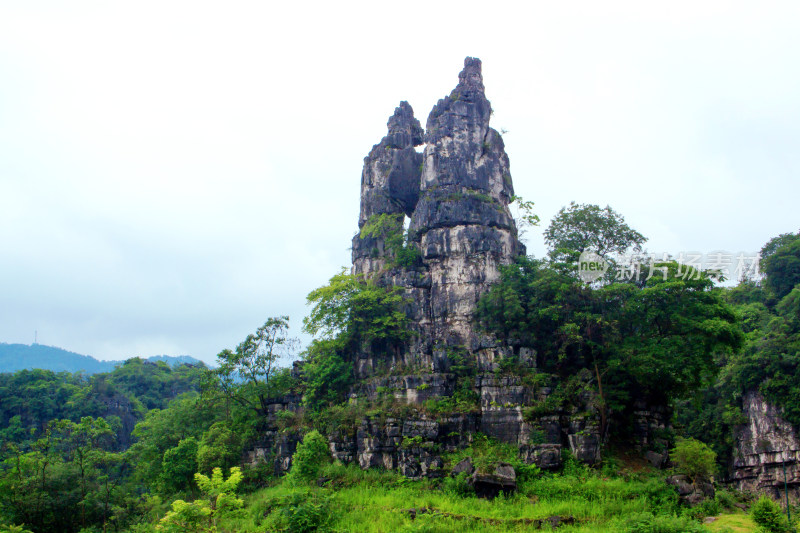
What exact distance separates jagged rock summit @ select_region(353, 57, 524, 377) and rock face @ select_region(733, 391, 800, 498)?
16723 millimetres

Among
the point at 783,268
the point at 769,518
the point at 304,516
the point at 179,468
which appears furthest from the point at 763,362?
the point at 179,468

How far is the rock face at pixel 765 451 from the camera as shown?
31.0 metres

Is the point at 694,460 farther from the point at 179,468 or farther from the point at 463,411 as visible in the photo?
the point at 179,468

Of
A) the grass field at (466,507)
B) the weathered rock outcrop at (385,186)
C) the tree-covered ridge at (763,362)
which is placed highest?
the weathered rock outcrop at (385,186)

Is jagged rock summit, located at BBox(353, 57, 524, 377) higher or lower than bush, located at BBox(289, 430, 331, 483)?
higher

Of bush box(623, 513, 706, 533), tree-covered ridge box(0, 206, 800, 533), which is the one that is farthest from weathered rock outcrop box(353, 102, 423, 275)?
bush box(623, 513, 706, 533)

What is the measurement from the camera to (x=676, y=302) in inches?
1050

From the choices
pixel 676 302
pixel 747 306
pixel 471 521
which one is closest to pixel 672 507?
pixel 471 521

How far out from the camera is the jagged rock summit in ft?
102

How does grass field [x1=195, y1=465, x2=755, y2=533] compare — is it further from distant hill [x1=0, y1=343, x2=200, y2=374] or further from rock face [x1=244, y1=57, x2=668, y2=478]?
distant hill [x1=0, y1=343, x2=200, y2=374]

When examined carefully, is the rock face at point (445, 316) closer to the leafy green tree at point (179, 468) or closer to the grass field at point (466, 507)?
the grass field at point (466, 507)

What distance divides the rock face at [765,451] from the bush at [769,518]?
53.7 feet

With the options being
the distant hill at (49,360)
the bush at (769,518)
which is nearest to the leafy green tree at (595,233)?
the bush at (769,518)

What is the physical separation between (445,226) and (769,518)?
20.2 metres
